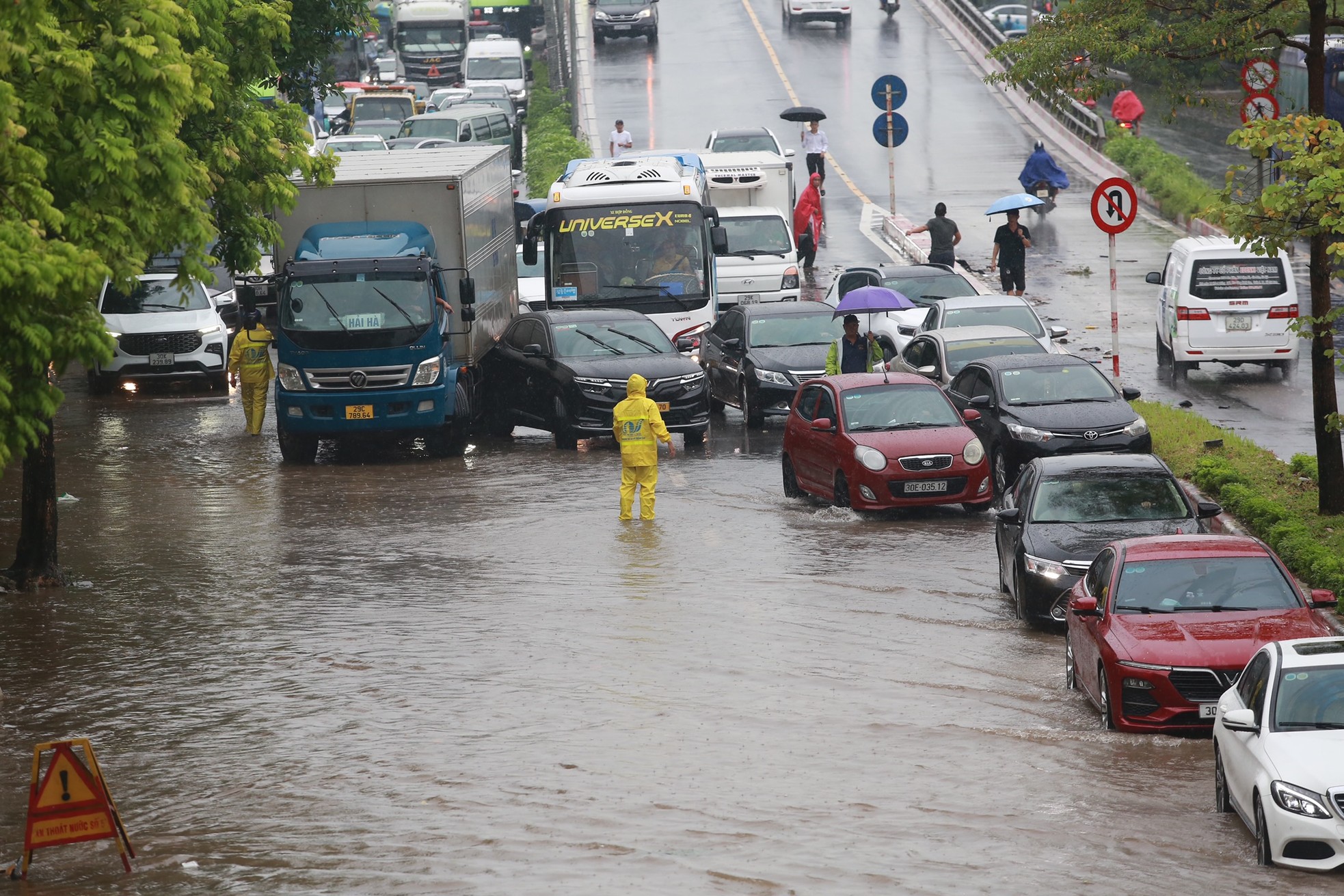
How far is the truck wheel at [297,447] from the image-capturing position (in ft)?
78.7

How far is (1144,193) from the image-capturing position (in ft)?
138

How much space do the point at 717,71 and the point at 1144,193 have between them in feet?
65.0

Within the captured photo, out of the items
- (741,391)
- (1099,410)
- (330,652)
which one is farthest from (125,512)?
(1099,410)

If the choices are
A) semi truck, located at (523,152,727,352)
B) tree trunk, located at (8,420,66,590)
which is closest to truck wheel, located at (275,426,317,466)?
semi truck, located at (523,152,727,352)

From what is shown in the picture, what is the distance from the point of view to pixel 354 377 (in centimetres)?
2369

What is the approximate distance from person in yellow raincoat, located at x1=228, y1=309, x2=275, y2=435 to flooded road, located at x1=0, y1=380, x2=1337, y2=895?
418 centimetres

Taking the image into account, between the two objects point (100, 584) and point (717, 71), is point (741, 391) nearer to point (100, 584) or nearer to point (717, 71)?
point (100, 584)

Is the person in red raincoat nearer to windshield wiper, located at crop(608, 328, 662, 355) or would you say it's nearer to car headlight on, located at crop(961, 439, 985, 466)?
windshield wiper, located at crop(608, 328, 662, 355)

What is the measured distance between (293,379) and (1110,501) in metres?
11.5

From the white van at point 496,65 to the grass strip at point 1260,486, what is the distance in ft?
138

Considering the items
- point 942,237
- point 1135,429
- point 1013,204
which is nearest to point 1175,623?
point 1135,429

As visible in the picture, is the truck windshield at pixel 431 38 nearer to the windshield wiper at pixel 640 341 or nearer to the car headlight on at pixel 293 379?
the windshield wiper at pixel 640 341

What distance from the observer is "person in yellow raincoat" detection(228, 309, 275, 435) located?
83.3 ft

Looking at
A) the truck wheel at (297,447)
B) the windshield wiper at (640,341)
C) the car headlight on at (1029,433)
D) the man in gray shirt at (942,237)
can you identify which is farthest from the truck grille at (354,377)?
the man in gray shirt at (942,237)
